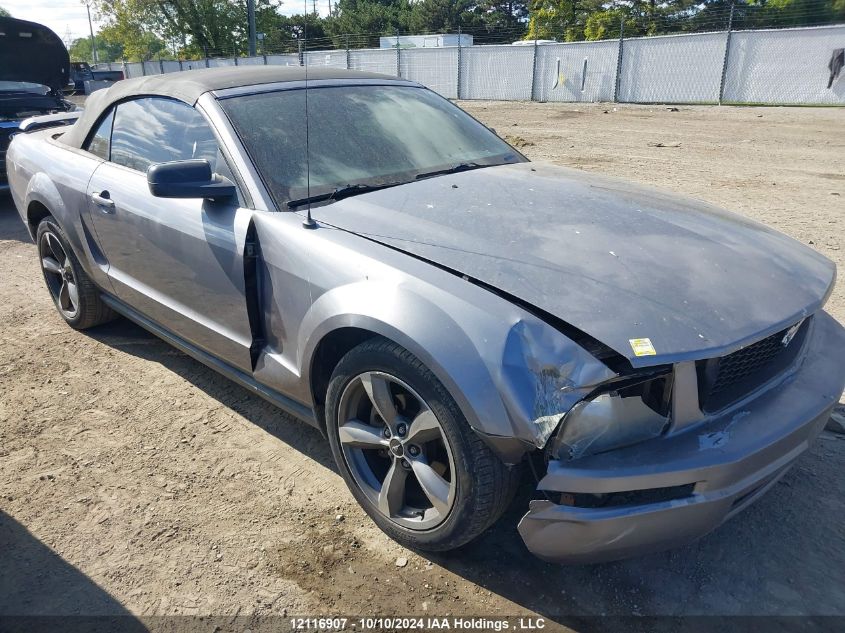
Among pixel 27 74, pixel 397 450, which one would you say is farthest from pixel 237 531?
pixel 27 74

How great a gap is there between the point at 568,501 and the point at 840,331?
158 centimetres

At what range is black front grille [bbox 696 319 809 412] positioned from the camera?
6.76 ft

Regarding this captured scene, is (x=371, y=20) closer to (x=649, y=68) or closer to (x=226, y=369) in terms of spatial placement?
(x=649, y=68)

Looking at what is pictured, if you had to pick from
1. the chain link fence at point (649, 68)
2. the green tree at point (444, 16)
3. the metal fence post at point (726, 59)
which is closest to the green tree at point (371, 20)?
the green tree at point (444, 16)

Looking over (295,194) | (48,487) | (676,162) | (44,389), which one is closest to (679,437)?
(295,194)

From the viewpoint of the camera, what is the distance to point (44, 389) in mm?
3754

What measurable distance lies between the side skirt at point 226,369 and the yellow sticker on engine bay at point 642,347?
53.9 inches

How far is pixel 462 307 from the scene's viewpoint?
2.05 m

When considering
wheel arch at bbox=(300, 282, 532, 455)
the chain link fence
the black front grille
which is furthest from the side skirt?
the chain link fence

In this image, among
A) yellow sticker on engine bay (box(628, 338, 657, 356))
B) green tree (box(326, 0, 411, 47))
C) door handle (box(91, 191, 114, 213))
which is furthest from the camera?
green tree (box(326, 0, 411, 47))

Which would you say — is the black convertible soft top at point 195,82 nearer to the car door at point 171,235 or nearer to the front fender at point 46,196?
the car door at point 171,235

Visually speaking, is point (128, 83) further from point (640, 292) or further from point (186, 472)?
point (640, 292)

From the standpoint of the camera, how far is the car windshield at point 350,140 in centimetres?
284

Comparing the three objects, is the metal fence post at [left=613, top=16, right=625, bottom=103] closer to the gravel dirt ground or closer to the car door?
the gravel dirt ground
